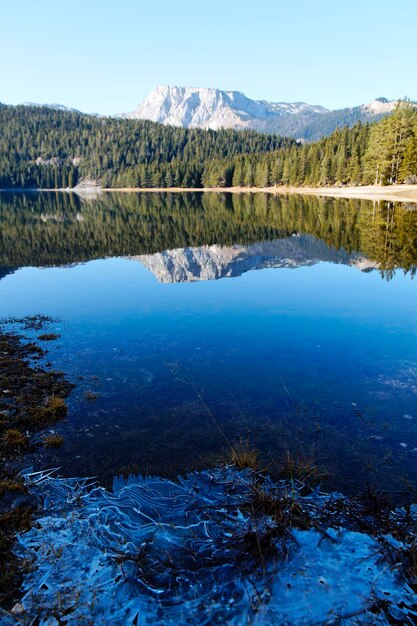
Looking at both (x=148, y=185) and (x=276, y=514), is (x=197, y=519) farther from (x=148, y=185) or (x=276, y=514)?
(x=148, y=185)

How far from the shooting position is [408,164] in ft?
275

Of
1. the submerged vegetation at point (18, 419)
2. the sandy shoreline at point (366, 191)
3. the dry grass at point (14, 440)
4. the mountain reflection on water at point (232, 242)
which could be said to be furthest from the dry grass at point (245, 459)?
the sandy shoreline at point (366, 191)

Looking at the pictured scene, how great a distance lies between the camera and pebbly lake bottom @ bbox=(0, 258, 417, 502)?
923 centimetres

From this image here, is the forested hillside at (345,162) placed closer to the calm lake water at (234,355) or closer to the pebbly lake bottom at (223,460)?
the calm lake water at (234,355)

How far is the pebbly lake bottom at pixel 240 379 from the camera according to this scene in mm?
9227

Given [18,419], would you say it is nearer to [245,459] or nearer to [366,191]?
[245,459]

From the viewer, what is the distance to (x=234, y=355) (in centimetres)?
1484

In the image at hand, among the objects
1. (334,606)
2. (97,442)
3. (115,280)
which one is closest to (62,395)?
(97,442)

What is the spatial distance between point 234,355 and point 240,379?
1.89 m

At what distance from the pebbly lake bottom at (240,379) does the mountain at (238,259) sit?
14.5 feet

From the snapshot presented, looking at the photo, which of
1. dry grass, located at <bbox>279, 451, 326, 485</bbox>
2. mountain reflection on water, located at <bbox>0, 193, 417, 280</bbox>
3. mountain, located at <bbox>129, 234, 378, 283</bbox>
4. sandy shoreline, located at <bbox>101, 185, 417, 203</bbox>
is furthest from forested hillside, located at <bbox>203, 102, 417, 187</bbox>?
dry grass, located at <bbox>279, 451, 326, 485</bbox>

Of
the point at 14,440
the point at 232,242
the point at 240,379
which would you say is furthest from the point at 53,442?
the point at 232,242

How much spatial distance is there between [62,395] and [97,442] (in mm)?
2820

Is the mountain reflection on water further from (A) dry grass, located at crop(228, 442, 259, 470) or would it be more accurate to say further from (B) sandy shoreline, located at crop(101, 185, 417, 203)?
(B) sandy shoreline, located at crop(101, 185, 417, 203)
